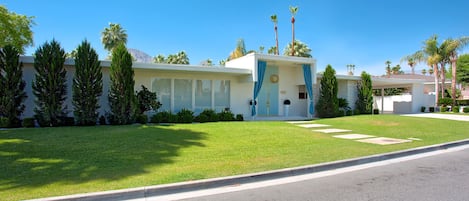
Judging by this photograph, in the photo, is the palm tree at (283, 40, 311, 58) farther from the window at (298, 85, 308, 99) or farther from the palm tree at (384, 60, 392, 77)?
the palm tree at (384, 60, 392, 77)

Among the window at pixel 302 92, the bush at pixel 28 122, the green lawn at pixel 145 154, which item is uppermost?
the window at pixel 302 92

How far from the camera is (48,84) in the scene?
396 inches

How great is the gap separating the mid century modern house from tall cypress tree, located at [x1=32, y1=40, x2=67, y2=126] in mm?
830

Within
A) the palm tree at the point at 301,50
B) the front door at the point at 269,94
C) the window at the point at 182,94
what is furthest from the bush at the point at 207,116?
the palm tree at the point at 301,50

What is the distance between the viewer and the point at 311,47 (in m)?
30.9

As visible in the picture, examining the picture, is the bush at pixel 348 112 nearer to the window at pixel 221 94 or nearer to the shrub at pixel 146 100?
the window at pixel 221 94

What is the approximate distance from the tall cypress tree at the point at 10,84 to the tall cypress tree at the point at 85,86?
72.3 inches

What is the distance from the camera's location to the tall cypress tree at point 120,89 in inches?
436

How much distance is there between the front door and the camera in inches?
665

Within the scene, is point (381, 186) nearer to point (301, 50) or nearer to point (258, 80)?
point (258, 80)

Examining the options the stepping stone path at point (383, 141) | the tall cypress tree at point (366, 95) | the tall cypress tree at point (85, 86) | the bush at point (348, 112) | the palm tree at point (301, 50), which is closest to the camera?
the stepping stone path at point (383, 141)

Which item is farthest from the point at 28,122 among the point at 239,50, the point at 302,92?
the point at 239,50

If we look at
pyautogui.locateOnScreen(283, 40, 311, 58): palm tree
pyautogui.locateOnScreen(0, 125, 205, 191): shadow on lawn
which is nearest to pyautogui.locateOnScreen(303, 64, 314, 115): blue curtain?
pyautogui.locateOnScreen(0, 125, 205, 191): shadow on lawn

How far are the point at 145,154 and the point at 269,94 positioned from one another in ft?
38.9
